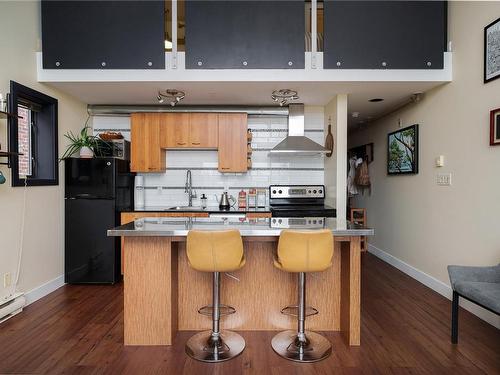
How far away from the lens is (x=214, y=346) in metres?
2.48

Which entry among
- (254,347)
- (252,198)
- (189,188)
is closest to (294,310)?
(254,347)

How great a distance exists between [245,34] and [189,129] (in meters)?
1.72

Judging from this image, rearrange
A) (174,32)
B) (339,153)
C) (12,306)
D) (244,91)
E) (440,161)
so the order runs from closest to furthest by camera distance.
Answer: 1. (12,306)
2. (174,32)
3. (440,161)
4. (244,91)
5. (339,153)

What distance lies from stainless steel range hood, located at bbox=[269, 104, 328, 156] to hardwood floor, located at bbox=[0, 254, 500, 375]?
7.08 feet

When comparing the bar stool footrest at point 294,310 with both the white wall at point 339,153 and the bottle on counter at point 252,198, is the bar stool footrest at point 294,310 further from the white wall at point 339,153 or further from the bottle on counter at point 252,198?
the bottle on counter at point 252,198

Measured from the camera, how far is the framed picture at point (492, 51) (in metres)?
2.84

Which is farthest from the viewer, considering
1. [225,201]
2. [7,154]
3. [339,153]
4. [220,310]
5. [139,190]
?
[139,190]

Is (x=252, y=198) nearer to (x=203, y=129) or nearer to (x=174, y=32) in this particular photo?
(x=203, y=129)

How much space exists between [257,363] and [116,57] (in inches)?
137

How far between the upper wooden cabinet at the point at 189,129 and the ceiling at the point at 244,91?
0.79 ft

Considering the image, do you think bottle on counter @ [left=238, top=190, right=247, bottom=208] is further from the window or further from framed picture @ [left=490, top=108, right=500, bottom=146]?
framed picture @ [left=490, top=108, right=500, bottom=146]

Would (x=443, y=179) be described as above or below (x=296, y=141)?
below

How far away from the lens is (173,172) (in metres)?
5.12

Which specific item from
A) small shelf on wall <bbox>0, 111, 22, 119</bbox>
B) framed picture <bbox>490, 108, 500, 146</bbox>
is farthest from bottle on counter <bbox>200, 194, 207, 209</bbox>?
framed picture <bbox>490, 108, 500, 146</bbox>
